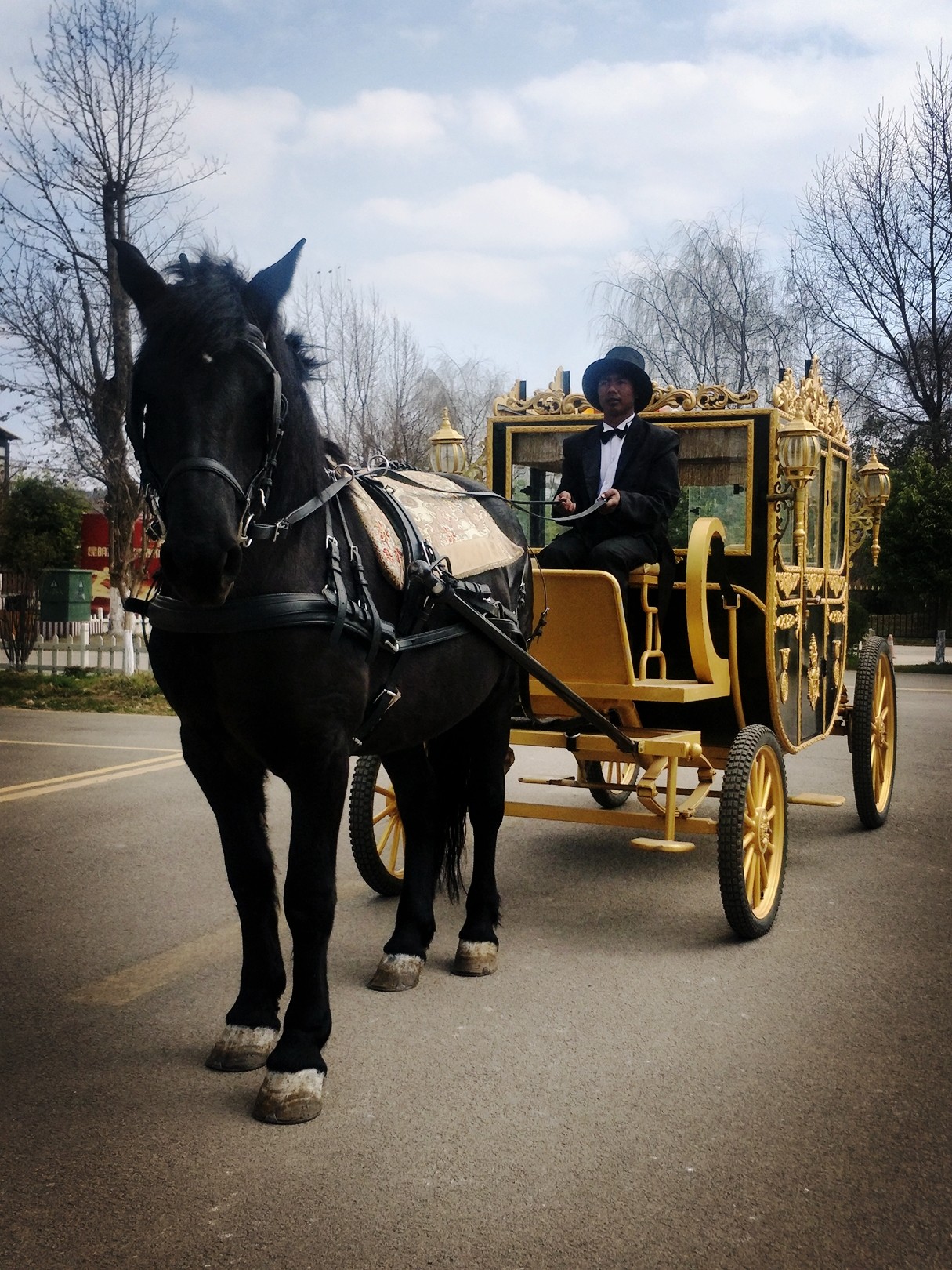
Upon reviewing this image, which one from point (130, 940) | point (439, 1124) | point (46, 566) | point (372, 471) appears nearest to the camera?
point (439, 1124)

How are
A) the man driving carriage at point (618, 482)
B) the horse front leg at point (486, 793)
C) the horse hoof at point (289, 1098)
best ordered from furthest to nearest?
the man driving carriage at point (618, 482) < the horse front leg at point (486, 793) < the horse hoof at point (289, 1098)

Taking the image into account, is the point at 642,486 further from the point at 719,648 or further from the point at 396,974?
the point at 396,974

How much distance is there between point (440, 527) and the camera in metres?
4.25

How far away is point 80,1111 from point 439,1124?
98 cm

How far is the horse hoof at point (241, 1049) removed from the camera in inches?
139

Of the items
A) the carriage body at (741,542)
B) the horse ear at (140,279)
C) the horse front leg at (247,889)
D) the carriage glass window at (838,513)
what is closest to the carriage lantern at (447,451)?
the carriage body at (741,542)

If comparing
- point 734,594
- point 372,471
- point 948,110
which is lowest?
point 734,594

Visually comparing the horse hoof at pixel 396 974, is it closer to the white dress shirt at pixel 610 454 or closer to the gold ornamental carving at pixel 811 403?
the white dress shirt at pixel 610 454

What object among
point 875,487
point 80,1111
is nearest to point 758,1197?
point 80,1111

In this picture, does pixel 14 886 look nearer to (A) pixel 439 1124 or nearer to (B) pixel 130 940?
(B) pixel 130 940

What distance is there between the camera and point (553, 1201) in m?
2.78

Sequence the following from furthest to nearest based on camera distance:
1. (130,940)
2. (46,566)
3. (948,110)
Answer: (46,566) < (948,110) < (130,940)

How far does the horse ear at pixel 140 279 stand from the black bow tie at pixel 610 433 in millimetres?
2985

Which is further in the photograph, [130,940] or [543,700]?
[543,700]
